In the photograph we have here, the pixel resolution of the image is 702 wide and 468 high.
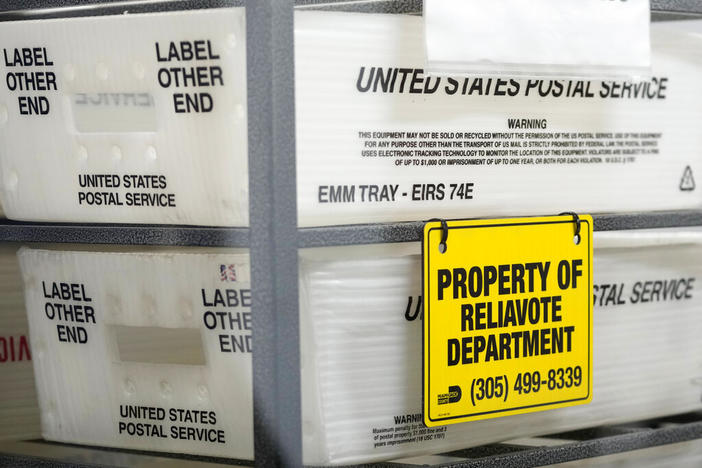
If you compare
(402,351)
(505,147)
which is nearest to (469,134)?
(505,147)

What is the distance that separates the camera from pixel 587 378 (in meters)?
1.07

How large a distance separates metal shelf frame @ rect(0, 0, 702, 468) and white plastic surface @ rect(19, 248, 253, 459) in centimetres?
4

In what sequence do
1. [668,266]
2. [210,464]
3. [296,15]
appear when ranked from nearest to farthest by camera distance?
[296,15], [210,464], [668,266]

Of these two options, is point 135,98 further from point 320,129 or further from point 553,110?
point 553,110

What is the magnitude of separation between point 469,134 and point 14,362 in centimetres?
71

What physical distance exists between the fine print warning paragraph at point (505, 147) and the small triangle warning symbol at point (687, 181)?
0.06m

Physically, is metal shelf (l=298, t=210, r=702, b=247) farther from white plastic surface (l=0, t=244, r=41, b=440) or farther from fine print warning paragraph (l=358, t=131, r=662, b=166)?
white plastic surface (l=0, t=244, r=41, b=440)

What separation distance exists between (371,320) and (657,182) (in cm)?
47

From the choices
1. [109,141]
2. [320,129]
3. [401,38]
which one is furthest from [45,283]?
[401,38]

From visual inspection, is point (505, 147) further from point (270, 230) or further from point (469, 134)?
point (270, 230)

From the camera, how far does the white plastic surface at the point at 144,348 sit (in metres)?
0.96

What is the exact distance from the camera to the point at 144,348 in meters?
1.00

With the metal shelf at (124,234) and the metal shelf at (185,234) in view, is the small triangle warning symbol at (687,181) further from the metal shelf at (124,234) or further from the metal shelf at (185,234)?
the metal shelf at (124,234)

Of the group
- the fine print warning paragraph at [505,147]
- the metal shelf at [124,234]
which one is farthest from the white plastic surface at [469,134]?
the metal shelf at [124,234]
